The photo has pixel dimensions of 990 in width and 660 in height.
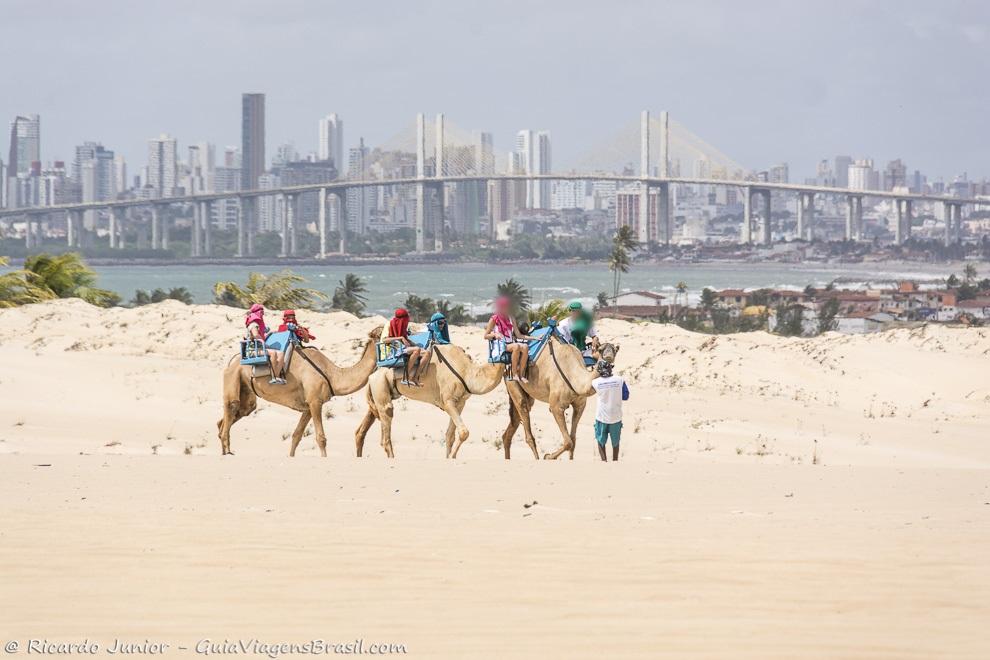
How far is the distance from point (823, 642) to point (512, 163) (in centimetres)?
16857

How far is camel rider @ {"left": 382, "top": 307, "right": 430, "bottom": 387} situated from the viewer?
31.8 ft

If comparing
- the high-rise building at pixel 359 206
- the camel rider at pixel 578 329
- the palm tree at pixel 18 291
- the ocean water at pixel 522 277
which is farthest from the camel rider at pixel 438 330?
the high-rise building at pixel 359 206

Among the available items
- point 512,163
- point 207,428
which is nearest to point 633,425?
point 207,428

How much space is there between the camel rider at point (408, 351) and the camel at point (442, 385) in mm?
55

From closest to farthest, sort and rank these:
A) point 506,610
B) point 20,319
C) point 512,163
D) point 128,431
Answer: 1. point 506,610
2. point 128,431
3. point 20,319
4. point 512,163

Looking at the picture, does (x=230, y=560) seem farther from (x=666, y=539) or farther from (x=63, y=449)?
(x=63, y=449)

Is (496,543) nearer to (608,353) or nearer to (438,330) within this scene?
(608,353)

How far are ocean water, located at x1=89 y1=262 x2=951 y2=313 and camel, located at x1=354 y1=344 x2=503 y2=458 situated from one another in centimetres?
4742

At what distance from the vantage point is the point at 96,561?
5848 millimetres

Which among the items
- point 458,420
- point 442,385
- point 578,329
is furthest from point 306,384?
point 578,329

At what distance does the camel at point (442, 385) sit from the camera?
9711 mm

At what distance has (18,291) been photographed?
23.7m

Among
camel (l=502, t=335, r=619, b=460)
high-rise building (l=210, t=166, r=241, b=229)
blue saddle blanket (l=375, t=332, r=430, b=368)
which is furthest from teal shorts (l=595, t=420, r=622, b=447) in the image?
high-rise building (l=210, t=166, r=241, b=229)

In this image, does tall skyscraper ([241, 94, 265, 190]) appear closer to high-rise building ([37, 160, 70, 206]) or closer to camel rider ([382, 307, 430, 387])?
high-rise building ([37, 160, 70, 206])
